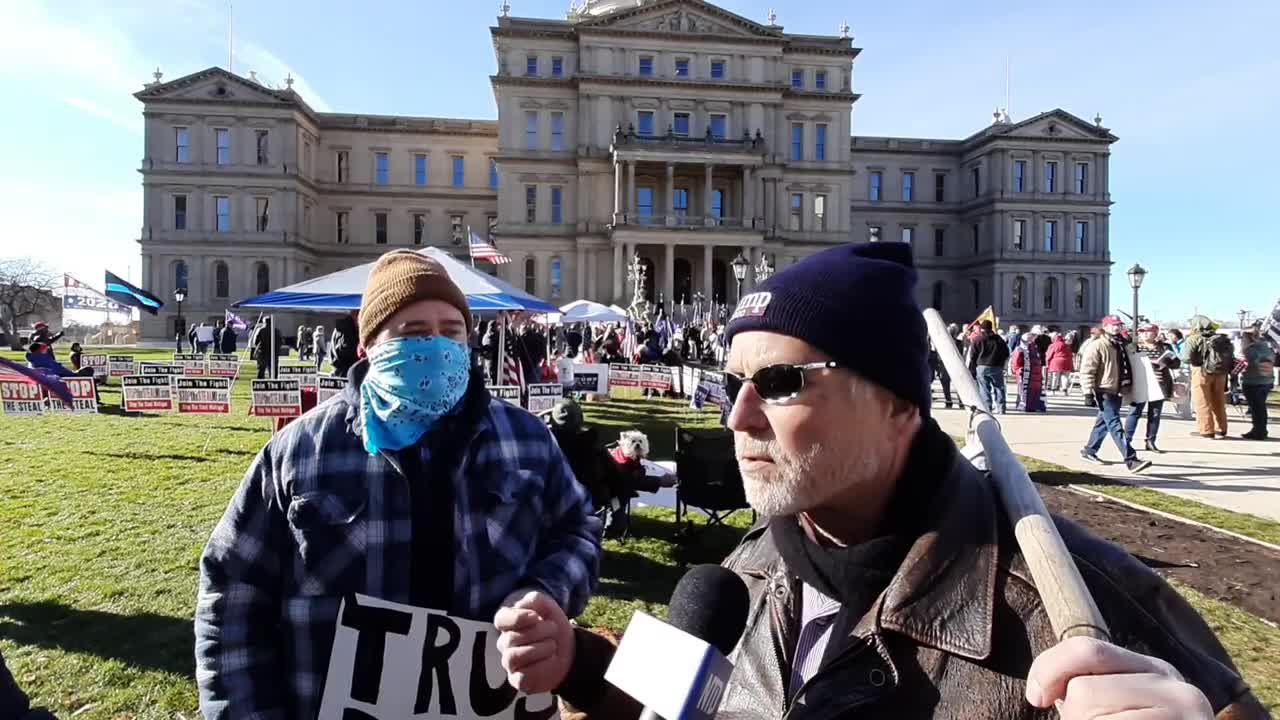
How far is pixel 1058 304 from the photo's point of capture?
61.3 metres

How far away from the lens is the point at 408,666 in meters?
1.97

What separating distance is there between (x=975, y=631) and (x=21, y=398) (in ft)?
46.0

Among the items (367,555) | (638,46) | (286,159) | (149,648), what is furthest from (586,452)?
(286,159)

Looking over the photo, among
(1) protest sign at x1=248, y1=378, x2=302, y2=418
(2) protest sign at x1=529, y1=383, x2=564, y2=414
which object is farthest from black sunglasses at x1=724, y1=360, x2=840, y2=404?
(2) protest sign at x1=529, y1=383, x2=564, y2=414

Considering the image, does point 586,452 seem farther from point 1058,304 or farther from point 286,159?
point 1058,304

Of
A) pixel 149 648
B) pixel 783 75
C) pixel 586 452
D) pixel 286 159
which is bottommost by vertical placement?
pixel 149 648

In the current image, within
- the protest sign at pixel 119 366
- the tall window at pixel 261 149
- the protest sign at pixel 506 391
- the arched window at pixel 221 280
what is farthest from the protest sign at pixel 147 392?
the tall window at pixel 261 149

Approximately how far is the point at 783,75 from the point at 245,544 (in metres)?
57.7

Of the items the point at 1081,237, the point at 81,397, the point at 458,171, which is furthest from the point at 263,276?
the point at 1081,237

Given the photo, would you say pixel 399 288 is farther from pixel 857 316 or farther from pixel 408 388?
pixel 857 316

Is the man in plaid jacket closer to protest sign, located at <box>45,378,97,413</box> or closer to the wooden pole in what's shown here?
the wooden pole

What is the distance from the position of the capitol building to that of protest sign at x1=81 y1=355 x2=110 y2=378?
31.4 m

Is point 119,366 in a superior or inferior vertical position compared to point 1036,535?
inferior

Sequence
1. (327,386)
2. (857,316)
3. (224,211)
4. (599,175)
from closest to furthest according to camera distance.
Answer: (857,316) → (327,386) → (599,175) → (224,211)
